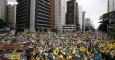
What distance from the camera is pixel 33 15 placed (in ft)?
453

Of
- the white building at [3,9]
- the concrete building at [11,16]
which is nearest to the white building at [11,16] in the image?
the concrete building at [11,16]

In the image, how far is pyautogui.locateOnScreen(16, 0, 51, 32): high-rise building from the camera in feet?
457

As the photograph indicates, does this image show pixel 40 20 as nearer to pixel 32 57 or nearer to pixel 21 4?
pixel 21 4

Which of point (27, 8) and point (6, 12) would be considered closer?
point (27, 8)

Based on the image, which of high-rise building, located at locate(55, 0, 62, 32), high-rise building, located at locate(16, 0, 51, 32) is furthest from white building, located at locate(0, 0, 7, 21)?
high-rise building, located at locate(55, 0, 62, 32)

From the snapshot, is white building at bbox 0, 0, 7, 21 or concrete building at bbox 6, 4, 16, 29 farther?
concrete building at bbox 6, 4, 16, 29

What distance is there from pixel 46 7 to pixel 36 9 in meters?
15.7

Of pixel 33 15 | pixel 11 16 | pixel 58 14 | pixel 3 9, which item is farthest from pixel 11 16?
pixel 33 15

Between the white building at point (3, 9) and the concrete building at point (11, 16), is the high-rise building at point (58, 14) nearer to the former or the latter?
the concrete building at point (11, 16)

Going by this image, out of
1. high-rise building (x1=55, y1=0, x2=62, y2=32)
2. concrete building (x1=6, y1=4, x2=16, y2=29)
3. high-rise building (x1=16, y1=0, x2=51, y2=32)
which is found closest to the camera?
high-rise building (x1=16, y1=0, x2=51, y2=32)

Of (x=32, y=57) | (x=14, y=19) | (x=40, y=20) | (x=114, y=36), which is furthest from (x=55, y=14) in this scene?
(x=32, y=57)

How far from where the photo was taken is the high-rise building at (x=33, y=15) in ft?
457

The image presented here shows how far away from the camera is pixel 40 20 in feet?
477

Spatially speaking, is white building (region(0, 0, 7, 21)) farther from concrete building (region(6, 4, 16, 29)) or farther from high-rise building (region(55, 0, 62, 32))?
high-rise building (region(55, 0, 62, 32))
